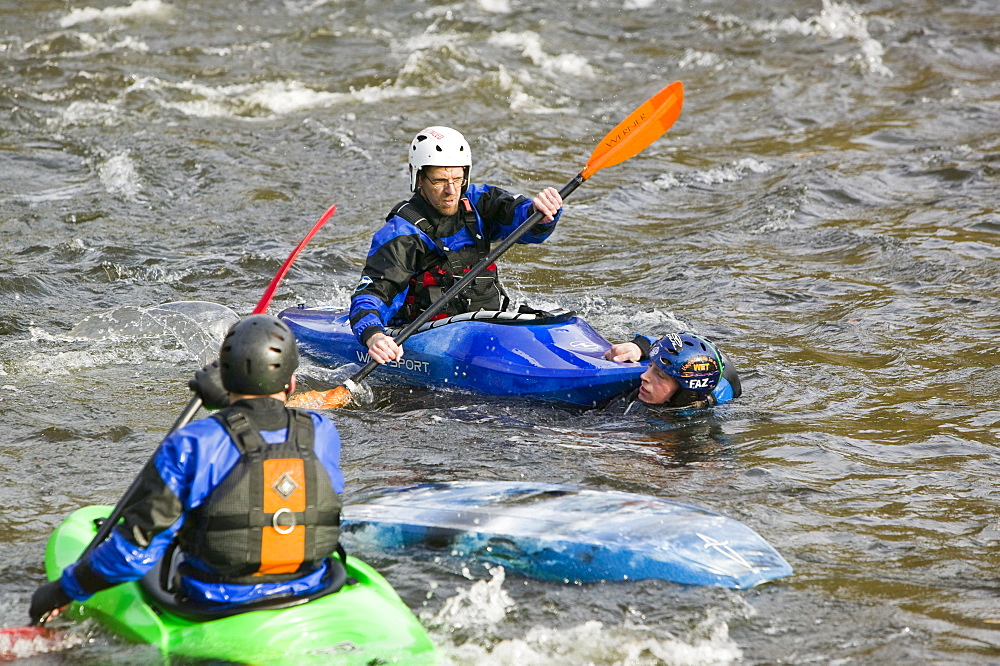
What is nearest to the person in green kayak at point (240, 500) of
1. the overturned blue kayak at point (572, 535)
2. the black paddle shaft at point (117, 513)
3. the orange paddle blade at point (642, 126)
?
the black paddle shaft at point (117, 513)

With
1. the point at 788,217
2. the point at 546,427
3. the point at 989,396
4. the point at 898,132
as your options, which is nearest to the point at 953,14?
the point at 898,132

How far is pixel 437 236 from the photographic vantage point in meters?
6.24

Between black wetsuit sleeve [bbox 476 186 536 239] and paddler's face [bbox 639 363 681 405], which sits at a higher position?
black wetsuit sleeve [bbox 476 186 536 239]

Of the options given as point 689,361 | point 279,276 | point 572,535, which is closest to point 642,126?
point 689,361

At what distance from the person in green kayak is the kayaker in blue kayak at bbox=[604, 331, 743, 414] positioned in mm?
2596

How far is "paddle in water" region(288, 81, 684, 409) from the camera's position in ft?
19.8

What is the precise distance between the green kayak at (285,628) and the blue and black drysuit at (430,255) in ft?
8.81

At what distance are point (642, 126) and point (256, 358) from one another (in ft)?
14.1

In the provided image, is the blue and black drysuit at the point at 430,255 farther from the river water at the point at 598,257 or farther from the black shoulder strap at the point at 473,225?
the river water at the point at 598,257

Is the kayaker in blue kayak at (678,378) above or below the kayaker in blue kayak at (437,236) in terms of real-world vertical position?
below

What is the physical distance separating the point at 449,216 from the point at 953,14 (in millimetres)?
15023

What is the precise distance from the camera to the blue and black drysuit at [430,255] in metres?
6.14

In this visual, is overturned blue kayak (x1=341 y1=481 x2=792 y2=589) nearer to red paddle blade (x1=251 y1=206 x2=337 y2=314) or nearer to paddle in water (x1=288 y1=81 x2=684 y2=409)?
red paddle blade (x1=251 y1=206 x2=337 y2=314)

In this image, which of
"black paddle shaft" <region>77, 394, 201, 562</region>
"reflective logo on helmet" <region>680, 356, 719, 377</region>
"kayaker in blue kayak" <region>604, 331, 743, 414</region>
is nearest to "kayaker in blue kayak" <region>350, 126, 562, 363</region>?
"kayaker in blue kayak" <region>604, 331, 743, 414</region>
